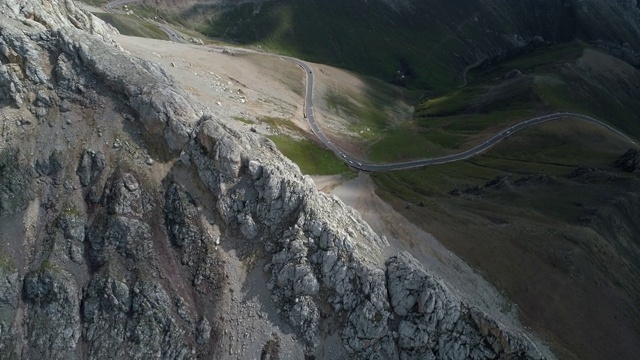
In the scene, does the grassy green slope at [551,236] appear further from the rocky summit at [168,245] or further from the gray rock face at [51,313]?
the gray rock face at [51,313]

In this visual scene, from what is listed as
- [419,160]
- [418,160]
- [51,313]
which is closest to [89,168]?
[51,313]

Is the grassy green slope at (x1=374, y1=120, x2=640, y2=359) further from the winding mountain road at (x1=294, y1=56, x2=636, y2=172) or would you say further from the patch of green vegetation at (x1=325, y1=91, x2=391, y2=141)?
the patch of green vegetation at (x1=325, y1=91, x2=391, y2=141)

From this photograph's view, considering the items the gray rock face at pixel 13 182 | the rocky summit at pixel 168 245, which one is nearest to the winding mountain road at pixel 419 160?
the rocky summit at pixel 168 245

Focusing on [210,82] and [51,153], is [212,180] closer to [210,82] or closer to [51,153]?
[51,153]

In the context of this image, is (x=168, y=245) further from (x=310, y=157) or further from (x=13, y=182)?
(x=310, y=157)

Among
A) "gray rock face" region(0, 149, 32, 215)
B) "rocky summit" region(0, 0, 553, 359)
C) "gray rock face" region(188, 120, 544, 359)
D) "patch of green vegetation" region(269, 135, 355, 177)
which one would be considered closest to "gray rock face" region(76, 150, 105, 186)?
"rocky summit" region(0, 0, 553, 359)
